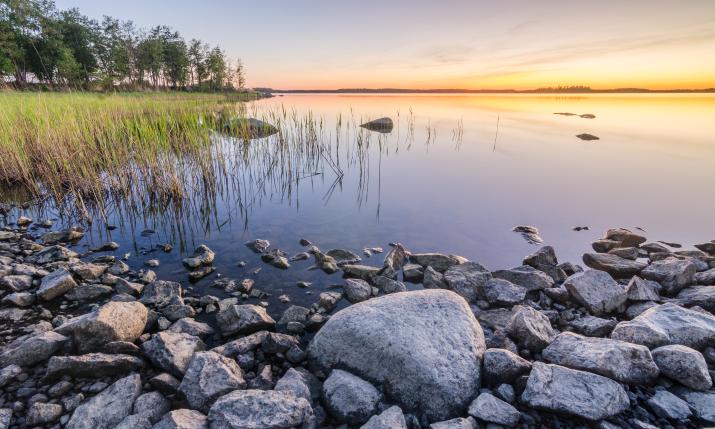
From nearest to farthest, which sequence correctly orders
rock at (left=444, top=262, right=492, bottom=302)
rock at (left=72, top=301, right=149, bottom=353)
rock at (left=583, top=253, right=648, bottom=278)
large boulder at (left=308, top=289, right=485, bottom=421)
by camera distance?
large boulder at (left=308, top=289, right=485, bottom=421), rock at (left=72, top=301, right=149, bottom=353), rock at (left=444, top=262, right=492, bottom=302), rock at (left=583, top=253, right=648, bottom=278)

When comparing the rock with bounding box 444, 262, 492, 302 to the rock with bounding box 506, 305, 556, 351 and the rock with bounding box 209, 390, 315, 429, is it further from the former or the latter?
the rock with bounding box 209, 390, 315, 429

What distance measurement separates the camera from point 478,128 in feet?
71.8

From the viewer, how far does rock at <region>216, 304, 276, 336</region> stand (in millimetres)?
3441

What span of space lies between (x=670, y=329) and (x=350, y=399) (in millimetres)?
2940

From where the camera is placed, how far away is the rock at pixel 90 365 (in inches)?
104

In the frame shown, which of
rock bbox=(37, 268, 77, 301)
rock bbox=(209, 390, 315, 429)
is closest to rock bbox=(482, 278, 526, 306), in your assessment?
rock bbox=(209, 390, 315, 429)

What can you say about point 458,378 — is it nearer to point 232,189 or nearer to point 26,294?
point 26,294

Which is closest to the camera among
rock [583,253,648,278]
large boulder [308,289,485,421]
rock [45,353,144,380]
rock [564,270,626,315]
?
large boulder [308,289,485,421]

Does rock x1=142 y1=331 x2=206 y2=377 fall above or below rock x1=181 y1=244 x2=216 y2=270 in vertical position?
above

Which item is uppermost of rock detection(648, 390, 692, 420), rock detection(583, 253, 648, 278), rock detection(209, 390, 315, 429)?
rock detection(209, 390, 315, 429)

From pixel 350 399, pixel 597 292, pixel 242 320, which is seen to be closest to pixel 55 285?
pixel 242 320

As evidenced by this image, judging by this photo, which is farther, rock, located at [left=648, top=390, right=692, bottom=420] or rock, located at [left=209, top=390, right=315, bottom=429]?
rock, located at [left=648, top=390, right=692, bottom=420]

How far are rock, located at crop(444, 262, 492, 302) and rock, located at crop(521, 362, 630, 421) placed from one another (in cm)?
177

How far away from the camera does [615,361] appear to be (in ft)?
8.57
